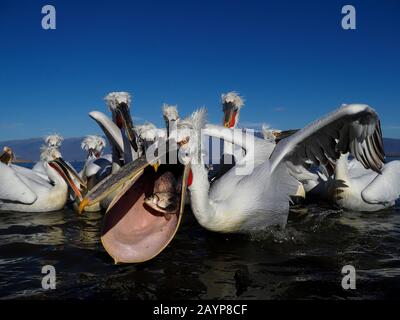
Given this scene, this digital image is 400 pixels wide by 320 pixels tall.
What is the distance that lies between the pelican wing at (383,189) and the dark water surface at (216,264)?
1.75 ft

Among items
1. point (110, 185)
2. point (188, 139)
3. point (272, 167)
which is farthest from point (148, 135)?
point (110, 185)

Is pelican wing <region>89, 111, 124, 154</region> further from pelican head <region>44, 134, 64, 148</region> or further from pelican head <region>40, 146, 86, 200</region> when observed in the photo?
pelican head <region>44, 134, 64, 148</region>

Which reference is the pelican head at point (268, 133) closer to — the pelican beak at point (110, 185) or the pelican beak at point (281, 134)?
the pelican beak at point (281, 134)

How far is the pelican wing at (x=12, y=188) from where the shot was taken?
20.3 ft

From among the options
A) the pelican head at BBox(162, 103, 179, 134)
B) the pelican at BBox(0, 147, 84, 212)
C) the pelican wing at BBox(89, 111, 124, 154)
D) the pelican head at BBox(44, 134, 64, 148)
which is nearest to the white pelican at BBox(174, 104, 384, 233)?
the pelican head at BBox(162, 103, 179, 134)

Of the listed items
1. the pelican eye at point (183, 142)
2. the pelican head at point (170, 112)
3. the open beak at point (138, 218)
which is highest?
the pelican head at point (170, 112)

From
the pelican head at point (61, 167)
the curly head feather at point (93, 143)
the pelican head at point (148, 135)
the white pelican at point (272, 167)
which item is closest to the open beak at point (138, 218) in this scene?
the white pelican at point (272, 167)

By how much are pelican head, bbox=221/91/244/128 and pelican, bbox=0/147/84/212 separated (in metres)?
2.83

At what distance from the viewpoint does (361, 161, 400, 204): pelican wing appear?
626 cm
